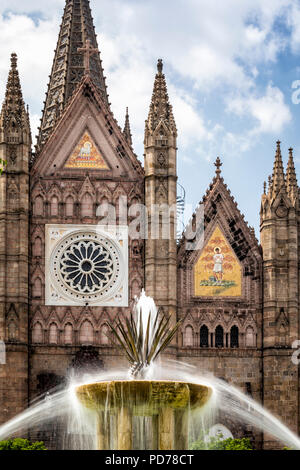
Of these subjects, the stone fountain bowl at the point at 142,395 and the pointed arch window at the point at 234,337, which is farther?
the pointed arch window at the point at 234,337

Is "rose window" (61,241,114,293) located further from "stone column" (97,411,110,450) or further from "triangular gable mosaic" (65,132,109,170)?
"stone column" (97,411,110,450)

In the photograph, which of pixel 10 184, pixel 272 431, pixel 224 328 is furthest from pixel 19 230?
pixel 272 431

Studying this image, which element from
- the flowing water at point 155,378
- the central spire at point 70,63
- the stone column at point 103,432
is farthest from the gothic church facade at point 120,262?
the stone column at point 103,432

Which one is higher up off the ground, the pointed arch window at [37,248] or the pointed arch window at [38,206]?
the pointed arch window at [38,206]

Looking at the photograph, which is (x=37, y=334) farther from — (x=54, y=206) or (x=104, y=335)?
(x=54, y=206)

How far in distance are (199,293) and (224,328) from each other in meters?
2.03

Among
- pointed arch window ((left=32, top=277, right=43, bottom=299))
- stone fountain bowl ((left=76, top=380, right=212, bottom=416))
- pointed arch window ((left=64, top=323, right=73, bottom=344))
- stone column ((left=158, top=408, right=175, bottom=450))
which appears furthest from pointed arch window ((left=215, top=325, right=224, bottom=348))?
stone column ((left=158, top=408, right=175, bottom=450))

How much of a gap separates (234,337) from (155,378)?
491cm

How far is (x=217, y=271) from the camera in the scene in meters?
56.7

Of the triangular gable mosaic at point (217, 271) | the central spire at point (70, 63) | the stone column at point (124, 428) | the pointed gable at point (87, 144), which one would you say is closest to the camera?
the stone column at point (124, 428)

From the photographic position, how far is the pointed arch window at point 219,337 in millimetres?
55812

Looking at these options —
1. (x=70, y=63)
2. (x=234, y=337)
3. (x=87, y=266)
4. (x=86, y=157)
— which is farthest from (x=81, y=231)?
(x=70, y=63)

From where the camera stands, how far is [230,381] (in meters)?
55.2

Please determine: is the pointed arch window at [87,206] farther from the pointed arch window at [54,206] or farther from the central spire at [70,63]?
the central spire at [70,63]
